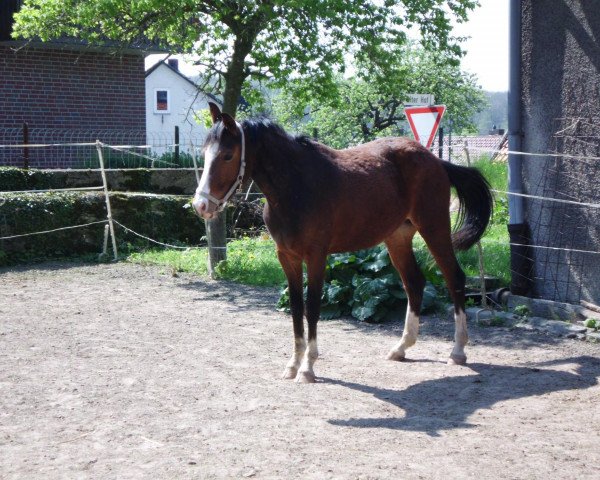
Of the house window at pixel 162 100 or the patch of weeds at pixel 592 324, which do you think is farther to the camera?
the house window at pixel 162 100

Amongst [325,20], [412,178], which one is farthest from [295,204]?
[325,20]

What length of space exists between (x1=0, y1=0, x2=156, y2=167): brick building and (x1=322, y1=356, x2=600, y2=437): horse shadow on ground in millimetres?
12710

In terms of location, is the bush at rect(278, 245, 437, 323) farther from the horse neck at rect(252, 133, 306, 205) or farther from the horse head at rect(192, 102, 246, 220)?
the horse head at rect(192, 102, 246, 220)

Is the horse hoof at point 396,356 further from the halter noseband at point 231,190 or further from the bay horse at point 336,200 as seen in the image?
the halter noseband at point 231,190

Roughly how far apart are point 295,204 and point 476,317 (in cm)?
309

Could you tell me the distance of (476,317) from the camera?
27.8 ft

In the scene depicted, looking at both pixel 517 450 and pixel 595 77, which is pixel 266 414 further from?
pixel 595 77

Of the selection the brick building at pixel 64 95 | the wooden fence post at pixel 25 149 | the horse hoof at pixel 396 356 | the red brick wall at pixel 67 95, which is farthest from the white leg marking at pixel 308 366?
the red brick wall at pixel 67 95

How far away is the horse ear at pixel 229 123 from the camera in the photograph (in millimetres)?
5852

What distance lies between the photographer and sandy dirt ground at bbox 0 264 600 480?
4355 millimetres

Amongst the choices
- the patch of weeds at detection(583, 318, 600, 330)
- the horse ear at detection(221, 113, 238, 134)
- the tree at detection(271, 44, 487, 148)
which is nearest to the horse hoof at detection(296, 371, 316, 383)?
the horse ear at detection(221, 113, 238, 134)

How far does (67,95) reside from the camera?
18.7 metres

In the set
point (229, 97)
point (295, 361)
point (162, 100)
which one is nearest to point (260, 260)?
point (229, 97)

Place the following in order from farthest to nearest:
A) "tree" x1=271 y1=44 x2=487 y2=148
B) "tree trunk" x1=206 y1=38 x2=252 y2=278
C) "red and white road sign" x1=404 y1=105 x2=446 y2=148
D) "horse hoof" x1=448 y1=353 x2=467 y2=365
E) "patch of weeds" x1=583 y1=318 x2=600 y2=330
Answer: "tree" x1=271 y1=44 x2=487 y2=148, "tree trunk" x1=206 y1=38 x2=252 y2=278, "red and white road sign" x1=404 y1=105 x2=446 y2=148, "patch of weeds" x1=583 y1=318 x2=600 y2=330, "horse hoof" x1=448 y1=353 x2=467 y2=365
